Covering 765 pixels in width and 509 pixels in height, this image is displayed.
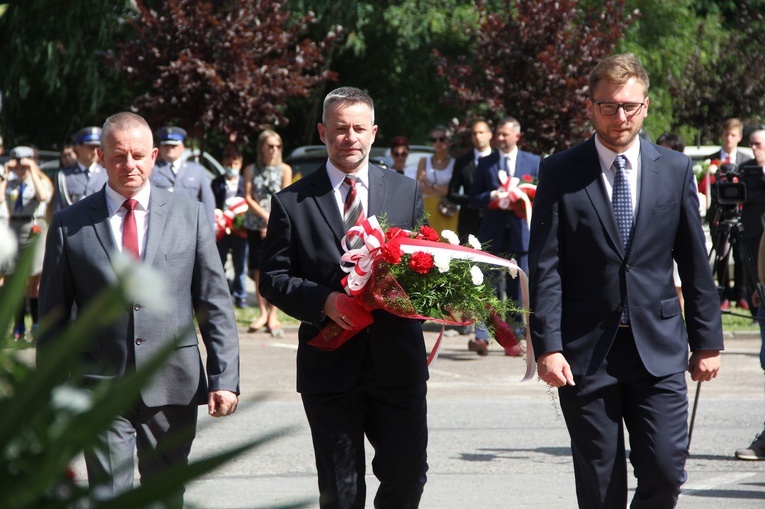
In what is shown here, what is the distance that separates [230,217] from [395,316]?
9327mm

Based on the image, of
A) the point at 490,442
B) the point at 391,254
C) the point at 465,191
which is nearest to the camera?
the point at 391,254

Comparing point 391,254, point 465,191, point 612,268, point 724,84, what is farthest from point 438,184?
point 724,84

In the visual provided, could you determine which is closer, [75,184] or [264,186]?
[75,184]

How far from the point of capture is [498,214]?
1126 cm

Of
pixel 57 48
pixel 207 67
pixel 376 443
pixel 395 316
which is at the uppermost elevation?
pixel 57 48

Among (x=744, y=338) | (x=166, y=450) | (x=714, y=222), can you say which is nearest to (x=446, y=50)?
(x=744, y=338)

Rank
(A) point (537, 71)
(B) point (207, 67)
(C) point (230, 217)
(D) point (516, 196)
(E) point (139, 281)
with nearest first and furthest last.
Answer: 1. (E) point (139, 281)
2. (D) point (516, 196)
3. (C) point (230, 217)
4. (A) point (537, 71)
5. (B) point (207, 67)

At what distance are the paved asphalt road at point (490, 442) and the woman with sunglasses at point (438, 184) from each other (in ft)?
7.48

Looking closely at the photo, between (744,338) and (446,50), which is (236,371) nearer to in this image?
(744,338)

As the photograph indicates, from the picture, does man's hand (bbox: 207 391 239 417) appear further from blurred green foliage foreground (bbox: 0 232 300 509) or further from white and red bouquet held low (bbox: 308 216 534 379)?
blurred green foliage foreground (bbox: 0 232 300 509)

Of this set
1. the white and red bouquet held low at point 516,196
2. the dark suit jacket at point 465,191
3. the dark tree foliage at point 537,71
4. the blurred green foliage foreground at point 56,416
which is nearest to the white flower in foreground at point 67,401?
the blurred green foliage foreground at point 56,416

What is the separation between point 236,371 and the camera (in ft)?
15.2

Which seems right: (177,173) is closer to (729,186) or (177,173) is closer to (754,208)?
(729,186)

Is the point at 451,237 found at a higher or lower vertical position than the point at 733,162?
lower
